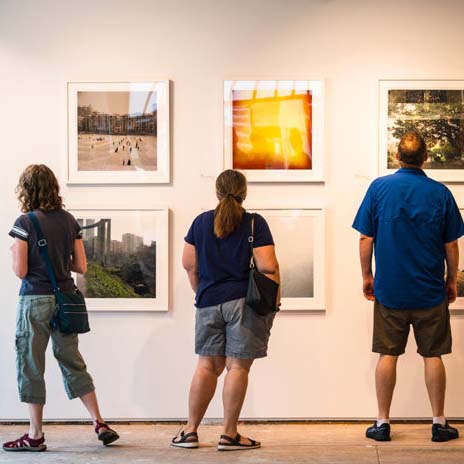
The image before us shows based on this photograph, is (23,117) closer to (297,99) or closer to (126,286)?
(126,286)

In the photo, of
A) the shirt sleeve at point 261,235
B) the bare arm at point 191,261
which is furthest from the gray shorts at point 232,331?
the shirt sleeve at point 261,235

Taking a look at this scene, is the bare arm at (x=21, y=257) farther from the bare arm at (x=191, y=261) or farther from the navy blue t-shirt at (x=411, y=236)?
the navy blue t-shirt at (x=411, y=236)

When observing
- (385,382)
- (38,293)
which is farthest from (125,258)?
(385,382)

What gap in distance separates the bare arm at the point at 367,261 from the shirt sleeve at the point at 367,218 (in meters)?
0.03

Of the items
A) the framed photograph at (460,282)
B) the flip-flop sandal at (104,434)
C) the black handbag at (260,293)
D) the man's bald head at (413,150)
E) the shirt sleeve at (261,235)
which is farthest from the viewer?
the framed photograph at (460,282)

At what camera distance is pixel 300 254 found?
4918 millimetres

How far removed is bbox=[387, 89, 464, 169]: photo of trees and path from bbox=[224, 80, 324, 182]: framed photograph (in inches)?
15.8

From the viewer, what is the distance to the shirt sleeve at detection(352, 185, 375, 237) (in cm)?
444

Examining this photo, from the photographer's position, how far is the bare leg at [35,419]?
13.9 feet

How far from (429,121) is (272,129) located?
0.86 metres

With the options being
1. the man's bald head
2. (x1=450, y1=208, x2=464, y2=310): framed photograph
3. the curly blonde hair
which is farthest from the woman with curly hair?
(x1=450, y1=208, x2=464, y2=310): framed photograph

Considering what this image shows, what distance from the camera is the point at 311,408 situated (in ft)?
16.1

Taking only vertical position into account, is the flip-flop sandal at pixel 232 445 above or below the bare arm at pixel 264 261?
below

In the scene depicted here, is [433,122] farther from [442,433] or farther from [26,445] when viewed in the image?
[26,445]
